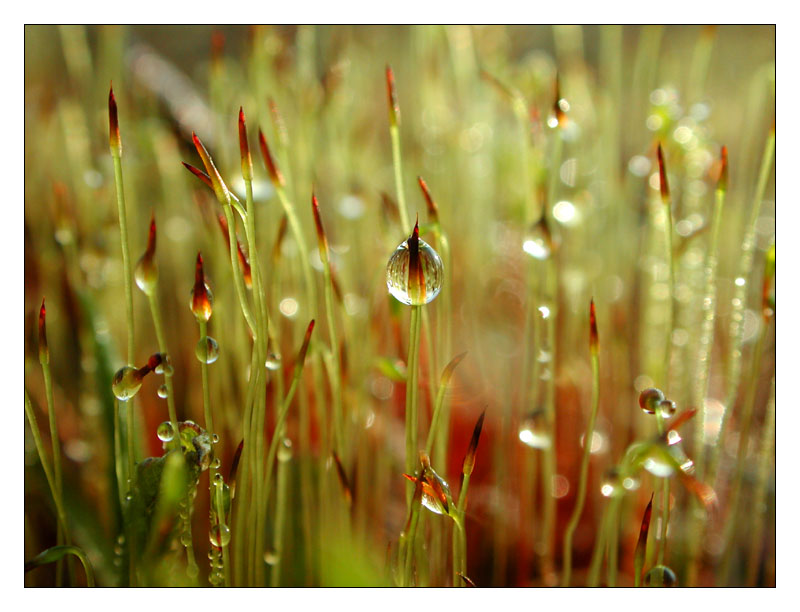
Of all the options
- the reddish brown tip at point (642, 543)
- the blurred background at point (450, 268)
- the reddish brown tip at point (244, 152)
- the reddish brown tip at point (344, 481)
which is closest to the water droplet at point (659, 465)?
the reddish brown tip at point (642, 543)

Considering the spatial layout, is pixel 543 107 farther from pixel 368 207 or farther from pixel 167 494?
pixel 167 494

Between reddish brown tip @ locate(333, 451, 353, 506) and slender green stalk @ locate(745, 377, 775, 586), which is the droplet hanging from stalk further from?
slender green stalk @ locate(745, 377, 775, 586)

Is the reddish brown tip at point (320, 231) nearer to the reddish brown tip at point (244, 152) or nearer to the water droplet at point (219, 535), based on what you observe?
the reddish brown tip at point (244, 152)

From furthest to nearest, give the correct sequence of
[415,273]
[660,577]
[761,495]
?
[761,495] → [660,577] → [415,273]

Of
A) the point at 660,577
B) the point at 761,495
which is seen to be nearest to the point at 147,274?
the point at 660,577

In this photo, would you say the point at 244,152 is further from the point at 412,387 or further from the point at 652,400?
the point at 652,400

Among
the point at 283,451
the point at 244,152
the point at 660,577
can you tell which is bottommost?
the point at 660,577

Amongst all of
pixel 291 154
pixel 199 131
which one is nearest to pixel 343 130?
pixel 291 154

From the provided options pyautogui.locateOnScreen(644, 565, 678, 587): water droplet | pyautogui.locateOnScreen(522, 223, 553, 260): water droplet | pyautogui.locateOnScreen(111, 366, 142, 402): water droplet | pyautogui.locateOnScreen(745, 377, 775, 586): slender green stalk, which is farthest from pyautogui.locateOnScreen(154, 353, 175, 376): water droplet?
pyautogui.locateOnScreen(745, 377, 775, 586): slender green stalk
